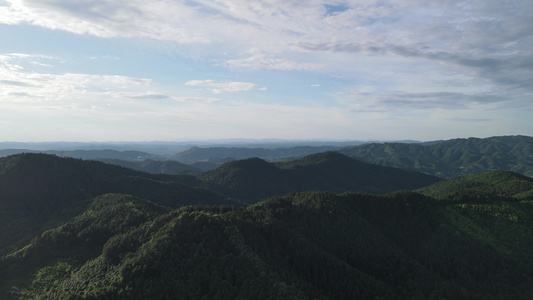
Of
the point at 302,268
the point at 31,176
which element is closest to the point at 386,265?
the point at 302,268

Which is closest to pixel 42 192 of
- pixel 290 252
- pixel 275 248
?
pixel 275 248

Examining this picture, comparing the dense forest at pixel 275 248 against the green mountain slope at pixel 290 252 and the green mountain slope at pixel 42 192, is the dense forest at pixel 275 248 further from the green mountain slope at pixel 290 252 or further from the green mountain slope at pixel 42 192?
the green mountain slope at pixel 42 192

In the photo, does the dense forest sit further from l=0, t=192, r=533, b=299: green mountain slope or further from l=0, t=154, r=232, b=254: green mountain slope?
l=0, t=154, r=232, b=254: green mountain slope

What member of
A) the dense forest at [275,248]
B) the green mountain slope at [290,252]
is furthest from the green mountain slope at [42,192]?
the green mountain slope at [290,252]

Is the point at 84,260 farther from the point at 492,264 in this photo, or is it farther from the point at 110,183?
the point at 492,264

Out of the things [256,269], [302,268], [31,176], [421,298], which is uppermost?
[31,176]

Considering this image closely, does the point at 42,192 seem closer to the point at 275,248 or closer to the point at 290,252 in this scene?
the point at 275,248
